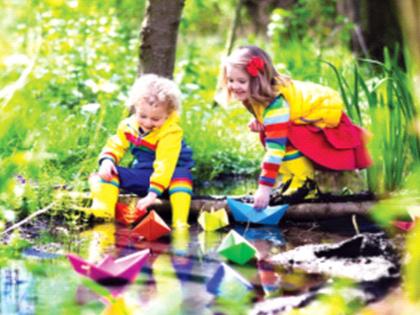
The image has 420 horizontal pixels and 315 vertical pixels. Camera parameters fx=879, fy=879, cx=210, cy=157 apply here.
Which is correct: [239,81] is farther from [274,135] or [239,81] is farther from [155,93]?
[155,93]

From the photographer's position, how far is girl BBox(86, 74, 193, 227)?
4.74 m

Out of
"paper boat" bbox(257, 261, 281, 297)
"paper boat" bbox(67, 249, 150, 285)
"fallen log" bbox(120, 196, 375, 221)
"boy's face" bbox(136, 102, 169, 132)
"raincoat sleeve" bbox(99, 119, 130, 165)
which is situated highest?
"boy's face" bbox(136, 102, 169, 132)

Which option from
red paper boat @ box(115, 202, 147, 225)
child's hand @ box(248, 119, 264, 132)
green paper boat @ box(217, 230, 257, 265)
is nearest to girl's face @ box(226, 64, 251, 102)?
child's hand @ box(248, 119, 264, 132)

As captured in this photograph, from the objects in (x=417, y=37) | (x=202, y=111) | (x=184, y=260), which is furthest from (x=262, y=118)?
(x=417, y=37)

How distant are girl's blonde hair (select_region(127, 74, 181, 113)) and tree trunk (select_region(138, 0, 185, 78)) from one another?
0.89m

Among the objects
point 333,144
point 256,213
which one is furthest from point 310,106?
point 256,213

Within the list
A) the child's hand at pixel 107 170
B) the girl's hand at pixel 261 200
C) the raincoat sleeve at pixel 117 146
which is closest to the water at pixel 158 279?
the girl's hand at pixel 261 200

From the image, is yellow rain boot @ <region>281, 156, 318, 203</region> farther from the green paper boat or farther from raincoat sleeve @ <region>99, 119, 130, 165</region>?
the green paper boat

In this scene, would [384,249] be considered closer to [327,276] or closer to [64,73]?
[327,276]

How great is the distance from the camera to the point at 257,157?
668cm

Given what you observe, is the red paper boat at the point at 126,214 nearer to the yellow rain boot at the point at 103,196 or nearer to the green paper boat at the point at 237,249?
the yellow rain boot at the point at 103,196

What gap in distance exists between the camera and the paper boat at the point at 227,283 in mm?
3204

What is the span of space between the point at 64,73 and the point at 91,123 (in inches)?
70.1

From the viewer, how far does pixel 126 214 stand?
15.6ft
